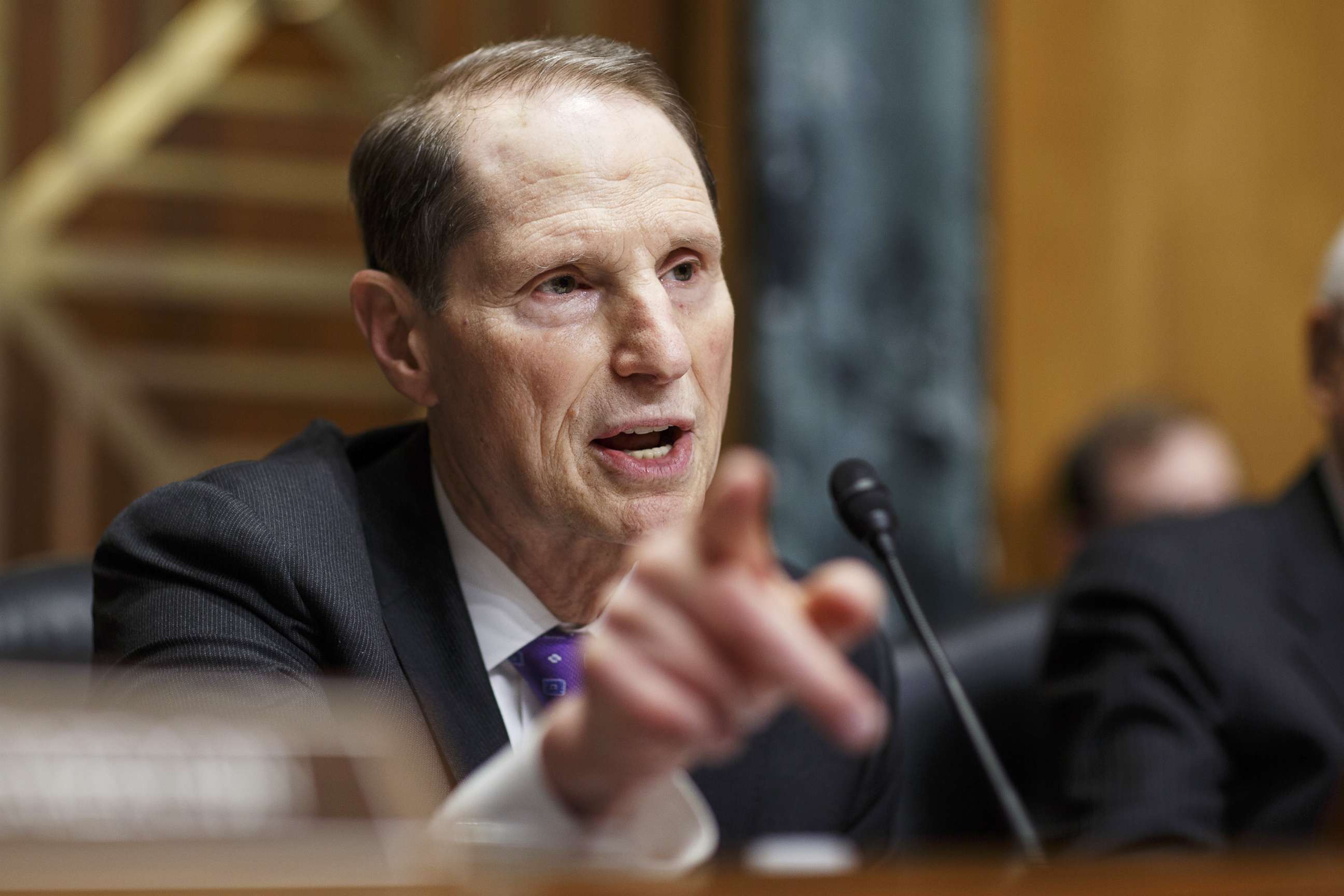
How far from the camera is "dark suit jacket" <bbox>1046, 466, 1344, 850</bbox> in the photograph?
6.66 feet

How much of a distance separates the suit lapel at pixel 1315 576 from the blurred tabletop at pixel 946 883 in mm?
1556

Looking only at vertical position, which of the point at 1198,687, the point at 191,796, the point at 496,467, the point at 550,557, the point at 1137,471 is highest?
the point at 191,796

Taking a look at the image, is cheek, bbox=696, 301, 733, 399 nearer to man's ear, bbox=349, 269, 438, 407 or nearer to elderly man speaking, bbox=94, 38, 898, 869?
elderly man speaking, bbox=94, 38, 898, 869

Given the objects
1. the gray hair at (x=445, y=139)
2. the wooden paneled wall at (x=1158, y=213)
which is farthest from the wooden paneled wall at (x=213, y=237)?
the gray hair at (x=445, y=139)

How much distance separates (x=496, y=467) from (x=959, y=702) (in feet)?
1.71

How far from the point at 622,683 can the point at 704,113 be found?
2.90 meters

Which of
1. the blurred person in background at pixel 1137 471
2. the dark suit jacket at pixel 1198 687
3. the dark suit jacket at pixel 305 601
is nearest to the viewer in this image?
the dark suit jacket at pixel 305 601

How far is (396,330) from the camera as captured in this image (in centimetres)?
Answer: 163

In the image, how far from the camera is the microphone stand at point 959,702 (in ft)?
4.06

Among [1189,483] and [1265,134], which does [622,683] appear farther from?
[1265,134]

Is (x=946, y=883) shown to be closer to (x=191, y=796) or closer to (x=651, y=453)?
(x=191, y=796)

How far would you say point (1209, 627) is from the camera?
2.16m

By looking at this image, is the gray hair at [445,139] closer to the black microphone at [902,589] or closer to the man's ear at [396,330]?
the man's ear at [396,330]

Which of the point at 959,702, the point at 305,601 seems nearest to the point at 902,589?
the point at 959,702
